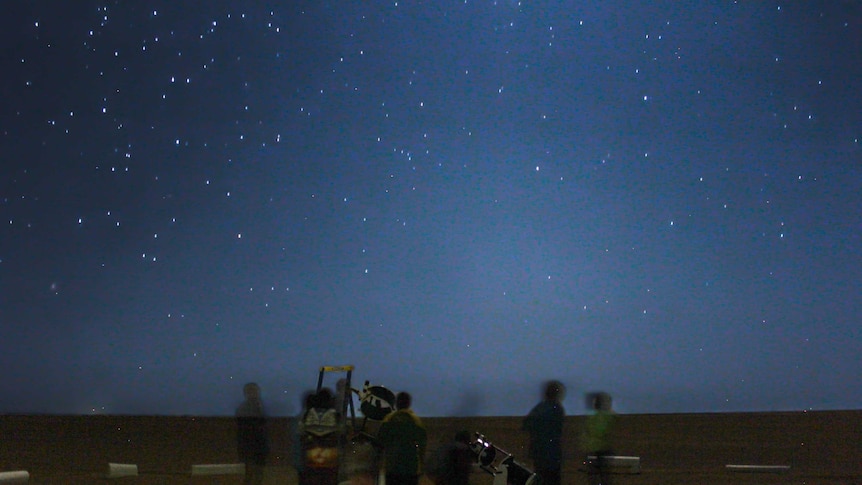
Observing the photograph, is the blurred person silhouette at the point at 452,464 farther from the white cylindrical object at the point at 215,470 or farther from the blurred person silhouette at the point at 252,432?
the white cylindrical object at the point at 215,470

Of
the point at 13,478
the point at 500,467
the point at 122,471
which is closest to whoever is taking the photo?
the point at 500,467

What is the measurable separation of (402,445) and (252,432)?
2.94 meters

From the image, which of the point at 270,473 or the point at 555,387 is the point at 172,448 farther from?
the point at 555,387

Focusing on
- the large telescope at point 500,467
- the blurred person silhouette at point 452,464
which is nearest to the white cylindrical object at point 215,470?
the large telescope at point 500,467

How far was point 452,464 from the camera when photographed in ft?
29.1

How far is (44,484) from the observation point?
15.4 meters

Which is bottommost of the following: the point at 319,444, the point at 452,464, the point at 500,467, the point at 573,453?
the point at 573,453

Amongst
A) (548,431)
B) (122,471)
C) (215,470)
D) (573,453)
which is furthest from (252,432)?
(573,453)

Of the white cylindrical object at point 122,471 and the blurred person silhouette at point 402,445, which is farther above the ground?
the blurred person silhouette at point 402,445

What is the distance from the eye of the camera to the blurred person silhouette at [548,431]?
9.09 meters

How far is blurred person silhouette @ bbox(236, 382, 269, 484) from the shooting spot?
35.1 feet

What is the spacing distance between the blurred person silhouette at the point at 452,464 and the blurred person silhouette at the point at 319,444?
0.93m

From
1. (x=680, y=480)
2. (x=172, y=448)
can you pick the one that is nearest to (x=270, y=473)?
(x=680, y=480)

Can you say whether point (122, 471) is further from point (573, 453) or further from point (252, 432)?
point (573, 453)
